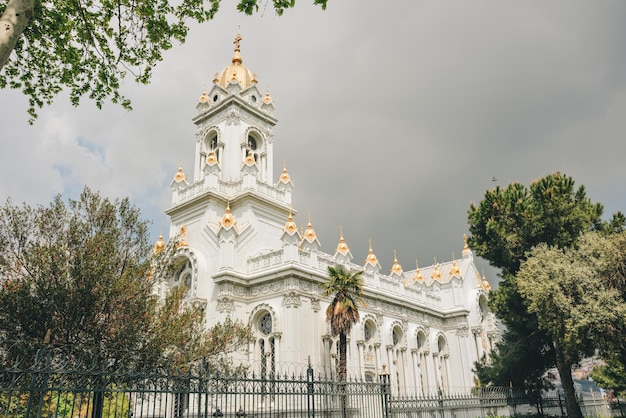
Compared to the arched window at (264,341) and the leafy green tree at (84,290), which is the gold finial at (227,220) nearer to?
the arched window at (264,341)

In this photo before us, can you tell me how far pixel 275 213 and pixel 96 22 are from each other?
2327cm

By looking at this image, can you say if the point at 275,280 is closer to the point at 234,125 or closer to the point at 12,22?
the point at 234,125

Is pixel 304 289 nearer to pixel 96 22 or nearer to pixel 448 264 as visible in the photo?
pixel 96 22

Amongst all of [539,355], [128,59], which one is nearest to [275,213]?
[539,355]

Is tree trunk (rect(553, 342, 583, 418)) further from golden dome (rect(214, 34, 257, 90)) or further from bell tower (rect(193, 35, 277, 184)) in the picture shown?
golden dome (rect(214, 34, 257, 90))

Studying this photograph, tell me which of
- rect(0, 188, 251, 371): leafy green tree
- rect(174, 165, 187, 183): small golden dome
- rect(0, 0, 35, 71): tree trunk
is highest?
rect(174, 165, 187, 183): small golden dome

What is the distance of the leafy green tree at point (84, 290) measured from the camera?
45.3 ft

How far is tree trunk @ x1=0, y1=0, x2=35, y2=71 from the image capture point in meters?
8.41

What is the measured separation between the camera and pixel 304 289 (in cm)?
2900

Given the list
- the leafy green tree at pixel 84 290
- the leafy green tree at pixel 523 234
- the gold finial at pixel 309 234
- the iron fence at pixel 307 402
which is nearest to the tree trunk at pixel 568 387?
the leafy green tree at pixel 523 234

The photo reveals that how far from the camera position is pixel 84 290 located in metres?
14.3

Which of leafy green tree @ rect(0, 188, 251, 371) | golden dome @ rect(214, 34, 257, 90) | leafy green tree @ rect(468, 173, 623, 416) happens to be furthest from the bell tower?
leafy green tree @ rect(0, 188, 251, 371)

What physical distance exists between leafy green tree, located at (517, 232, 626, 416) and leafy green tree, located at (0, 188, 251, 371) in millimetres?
16202

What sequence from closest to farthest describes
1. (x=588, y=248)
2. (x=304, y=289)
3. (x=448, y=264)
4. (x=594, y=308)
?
(x=594, y=308)
(x=588, y=248)
(x=304, y=289)
(x=448, y=264)
